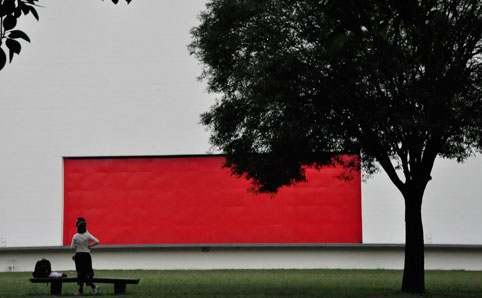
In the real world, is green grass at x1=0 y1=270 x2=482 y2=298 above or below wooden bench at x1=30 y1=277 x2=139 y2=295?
below

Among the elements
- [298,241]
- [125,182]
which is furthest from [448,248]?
[125,182]

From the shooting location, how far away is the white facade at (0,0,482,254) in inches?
1189

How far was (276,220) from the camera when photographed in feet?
97.7

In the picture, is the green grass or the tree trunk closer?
the green grass

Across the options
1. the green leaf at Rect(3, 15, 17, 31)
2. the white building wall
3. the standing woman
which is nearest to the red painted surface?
the white building wall

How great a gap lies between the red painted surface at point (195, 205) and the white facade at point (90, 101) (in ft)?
1.82

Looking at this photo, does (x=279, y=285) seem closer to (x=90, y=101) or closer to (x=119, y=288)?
(x=119, y=288)

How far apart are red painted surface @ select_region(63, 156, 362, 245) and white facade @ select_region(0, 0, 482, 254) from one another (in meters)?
0.56

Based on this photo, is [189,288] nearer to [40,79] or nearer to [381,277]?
[381,277]

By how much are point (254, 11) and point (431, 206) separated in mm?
14298

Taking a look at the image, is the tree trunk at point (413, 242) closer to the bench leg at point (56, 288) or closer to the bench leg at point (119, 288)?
the bench leg at point (119, 288)

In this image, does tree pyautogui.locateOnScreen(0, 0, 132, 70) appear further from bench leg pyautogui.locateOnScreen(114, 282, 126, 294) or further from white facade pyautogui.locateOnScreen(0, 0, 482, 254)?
white facade pyautogui.locateOnScreen(0, 0, 482, 254)

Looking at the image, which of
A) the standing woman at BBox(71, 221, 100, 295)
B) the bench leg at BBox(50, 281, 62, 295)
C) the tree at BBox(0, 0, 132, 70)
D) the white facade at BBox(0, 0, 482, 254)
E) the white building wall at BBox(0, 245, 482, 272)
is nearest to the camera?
the tree at BBox(0, 0, 132, 70)

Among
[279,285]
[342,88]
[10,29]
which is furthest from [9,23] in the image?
[279,285]
